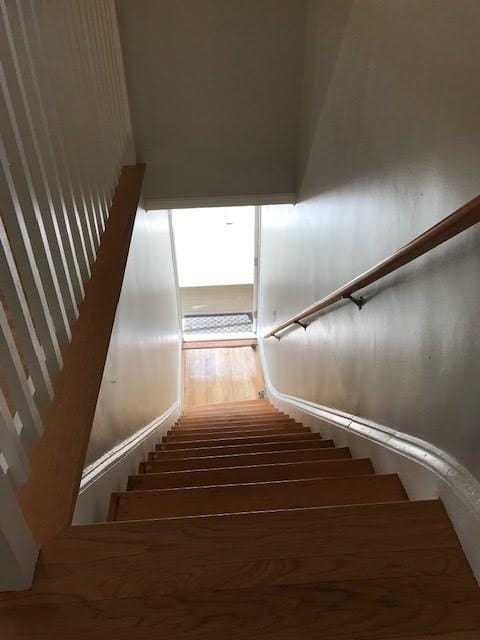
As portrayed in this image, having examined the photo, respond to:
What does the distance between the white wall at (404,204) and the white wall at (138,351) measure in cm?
108

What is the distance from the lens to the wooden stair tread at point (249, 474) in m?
1.98

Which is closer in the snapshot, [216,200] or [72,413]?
[72,413]

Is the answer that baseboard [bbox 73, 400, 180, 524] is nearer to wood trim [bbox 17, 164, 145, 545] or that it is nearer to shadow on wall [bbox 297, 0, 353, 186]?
wood trim [bbox 17, 164, 145, 545]

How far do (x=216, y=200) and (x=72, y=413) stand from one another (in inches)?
112

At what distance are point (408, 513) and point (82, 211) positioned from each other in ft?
4.81

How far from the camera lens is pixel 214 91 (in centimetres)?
346

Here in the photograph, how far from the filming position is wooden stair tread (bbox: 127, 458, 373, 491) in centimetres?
198

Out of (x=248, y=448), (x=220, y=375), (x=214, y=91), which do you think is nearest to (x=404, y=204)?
(x=248, y=448)

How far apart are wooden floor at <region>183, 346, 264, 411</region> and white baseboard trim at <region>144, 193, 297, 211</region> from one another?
3519 millimetres

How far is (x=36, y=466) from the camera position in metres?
1.29

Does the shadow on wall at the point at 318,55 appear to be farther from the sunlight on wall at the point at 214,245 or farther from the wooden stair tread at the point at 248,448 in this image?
the sunlight on wall at the point at 214,245

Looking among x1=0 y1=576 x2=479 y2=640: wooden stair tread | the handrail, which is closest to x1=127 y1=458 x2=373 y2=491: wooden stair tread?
the handrail

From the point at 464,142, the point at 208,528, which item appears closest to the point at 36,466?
the point at 208,528

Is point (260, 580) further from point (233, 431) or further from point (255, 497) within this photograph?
point (233, 431)
